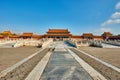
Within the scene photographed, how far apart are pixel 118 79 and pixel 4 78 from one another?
4327mm

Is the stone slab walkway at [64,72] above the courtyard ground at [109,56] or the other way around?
above

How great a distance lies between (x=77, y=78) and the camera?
5.12 meters

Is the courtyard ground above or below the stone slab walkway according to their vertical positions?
below

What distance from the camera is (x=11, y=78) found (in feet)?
16.9

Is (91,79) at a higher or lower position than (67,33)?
lower

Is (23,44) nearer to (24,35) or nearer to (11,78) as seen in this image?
(11,78)

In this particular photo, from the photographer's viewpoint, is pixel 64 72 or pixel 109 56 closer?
pixel 64 72

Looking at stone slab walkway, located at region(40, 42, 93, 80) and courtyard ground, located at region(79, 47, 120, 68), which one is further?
courtyard ground, located at region(79, 47, 120, 68)

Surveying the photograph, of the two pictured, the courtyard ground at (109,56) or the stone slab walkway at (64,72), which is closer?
the stone slab walkway at (64,72)

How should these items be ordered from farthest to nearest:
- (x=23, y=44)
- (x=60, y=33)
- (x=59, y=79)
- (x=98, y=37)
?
(x=60, y=33) < (x=98, y=37) < (x=23, y=44) < (x=59, y=79)

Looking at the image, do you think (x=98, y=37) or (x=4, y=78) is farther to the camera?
(x=98, y=37)

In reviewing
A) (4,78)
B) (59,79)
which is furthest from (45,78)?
(4,78)

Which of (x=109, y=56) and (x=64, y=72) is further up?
(x=64, y=72)

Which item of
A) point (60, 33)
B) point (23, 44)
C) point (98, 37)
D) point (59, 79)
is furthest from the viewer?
point (60, 33)
